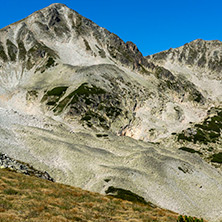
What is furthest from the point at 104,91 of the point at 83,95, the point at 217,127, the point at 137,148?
the point at 137,148

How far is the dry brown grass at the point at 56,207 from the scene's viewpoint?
21.8 m

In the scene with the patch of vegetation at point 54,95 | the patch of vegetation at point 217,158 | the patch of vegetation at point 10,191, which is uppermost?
the patch of vegetation at point 54,95

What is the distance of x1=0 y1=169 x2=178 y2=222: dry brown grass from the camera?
2183cm

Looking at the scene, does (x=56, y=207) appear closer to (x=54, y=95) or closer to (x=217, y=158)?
(x=217, y=158)

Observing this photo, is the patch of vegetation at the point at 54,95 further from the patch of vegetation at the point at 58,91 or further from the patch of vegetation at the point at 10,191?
the patch of vegetation at the point at 10,191

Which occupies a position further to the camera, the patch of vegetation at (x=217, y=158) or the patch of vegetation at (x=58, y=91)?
the patch of vegetation at (x=58, y=91)

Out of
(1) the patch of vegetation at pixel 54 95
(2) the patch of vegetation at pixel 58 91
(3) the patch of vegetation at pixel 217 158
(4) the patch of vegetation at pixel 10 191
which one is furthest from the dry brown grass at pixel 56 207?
(2) the patch of vegetation at pixel 58 91

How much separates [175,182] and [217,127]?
399 ft

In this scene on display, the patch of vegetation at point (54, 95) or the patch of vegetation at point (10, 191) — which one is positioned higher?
the patch of vegetation at point (54, 95)

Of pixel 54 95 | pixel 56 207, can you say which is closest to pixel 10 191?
pixel 56 207

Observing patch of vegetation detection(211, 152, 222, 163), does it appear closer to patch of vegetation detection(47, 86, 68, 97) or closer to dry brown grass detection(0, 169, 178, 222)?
patch of vegetation detection(47, 86, 68, 97)

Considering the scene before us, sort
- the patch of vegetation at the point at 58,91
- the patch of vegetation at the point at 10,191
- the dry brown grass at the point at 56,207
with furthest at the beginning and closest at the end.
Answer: the patch of vegetation at the point at 58,91 → the patch of vegetation at the point at 10,191 → the dry brown grass at the point at 56,207

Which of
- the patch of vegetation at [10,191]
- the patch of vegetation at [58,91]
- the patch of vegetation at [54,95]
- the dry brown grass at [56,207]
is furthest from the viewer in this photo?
the patch of vegetation at [58,91]

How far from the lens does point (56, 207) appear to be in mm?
25078
